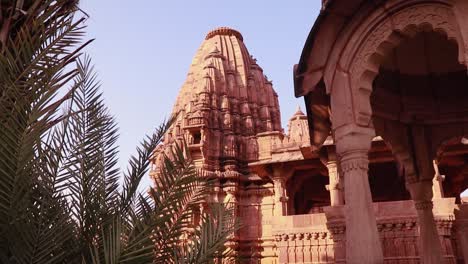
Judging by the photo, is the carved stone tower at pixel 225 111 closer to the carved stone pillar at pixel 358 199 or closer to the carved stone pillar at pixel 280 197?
the carved stone pillar at pixel 280 197

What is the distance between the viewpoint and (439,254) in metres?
8.19

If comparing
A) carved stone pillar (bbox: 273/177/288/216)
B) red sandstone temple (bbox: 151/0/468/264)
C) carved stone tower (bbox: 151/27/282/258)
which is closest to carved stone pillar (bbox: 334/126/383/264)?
red sandstone temple (bbox: 151/0/468/264)

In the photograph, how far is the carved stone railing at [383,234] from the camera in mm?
12828

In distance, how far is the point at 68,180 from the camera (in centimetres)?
398

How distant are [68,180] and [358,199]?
3.76 m

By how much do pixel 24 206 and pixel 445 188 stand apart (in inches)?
939

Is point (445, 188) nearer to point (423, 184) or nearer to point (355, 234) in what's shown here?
point (423, 184)

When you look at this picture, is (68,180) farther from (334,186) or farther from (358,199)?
(334,186)

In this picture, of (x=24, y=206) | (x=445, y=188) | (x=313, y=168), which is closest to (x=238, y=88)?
(x=313, y=168)

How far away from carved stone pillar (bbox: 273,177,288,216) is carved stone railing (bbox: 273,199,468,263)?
4493 mm

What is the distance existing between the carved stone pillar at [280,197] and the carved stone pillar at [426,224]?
1243cm

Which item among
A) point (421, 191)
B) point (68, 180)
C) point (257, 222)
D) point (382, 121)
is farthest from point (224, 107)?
point (68, 180)

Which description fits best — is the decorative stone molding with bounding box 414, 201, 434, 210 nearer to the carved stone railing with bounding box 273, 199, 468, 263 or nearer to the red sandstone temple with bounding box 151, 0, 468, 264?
the red sandstone temple with bounding box 151, 0, 468, 264

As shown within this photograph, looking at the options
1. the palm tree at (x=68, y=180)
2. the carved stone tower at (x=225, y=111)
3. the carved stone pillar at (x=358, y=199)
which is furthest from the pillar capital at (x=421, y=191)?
the carved stone tower at (x=225, y=111)
